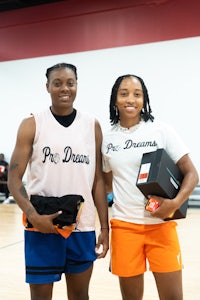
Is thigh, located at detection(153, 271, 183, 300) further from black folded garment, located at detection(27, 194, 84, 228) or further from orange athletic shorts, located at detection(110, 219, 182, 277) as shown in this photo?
black folded garment, located at detection(27, 194, 84, 228)

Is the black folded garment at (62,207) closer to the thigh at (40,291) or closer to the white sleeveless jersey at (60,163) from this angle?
the white sleeveless jersey at (60,163)

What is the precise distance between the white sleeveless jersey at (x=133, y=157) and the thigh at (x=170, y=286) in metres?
0.23

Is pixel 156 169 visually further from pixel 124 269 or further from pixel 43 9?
pixel 43 9

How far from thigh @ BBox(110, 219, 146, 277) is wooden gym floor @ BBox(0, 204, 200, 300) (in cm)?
105

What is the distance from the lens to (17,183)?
68.0 inches

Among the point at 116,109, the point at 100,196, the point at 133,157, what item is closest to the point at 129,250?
the point at 100,196

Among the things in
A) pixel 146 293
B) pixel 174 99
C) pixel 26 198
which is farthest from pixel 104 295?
pixel 174 99

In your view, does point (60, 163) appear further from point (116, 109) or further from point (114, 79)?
point (114, 79)

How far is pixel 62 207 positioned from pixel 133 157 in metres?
0.39

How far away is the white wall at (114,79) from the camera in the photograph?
6.92 metres

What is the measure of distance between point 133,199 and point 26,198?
1.54 ft

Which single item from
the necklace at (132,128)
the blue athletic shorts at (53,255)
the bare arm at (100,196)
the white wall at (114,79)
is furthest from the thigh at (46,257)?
the white wall at (114,79)

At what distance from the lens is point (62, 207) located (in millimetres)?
1647

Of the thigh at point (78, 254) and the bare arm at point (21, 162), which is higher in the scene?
the bare arm at point (21, 162)
